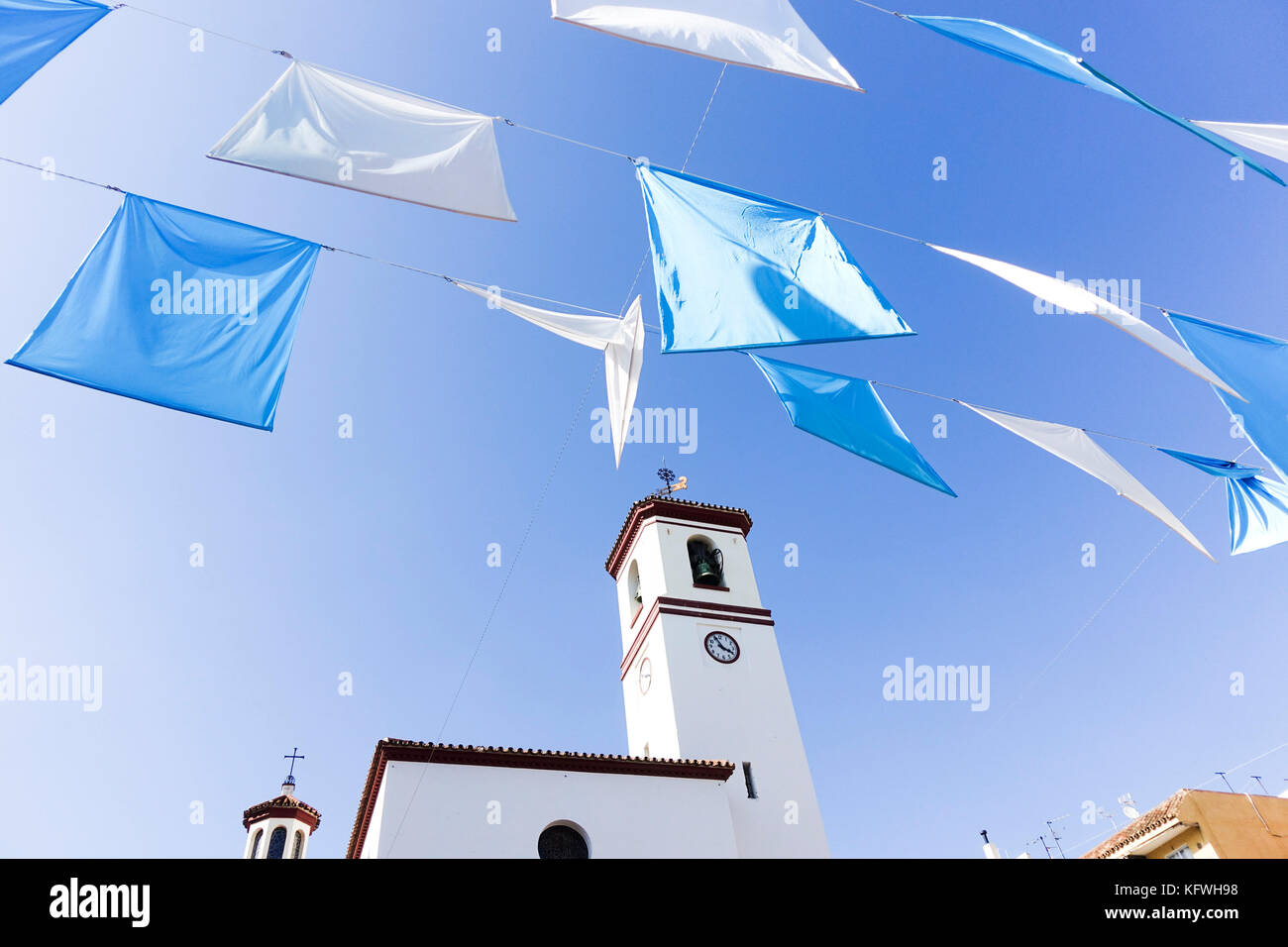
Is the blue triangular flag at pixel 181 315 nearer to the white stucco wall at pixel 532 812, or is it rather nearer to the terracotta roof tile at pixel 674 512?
the white stucco wall at pixel 532 812

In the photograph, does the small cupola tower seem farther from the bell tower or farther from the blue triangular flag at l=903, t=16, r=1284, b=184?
the blue triangular flag at l=903, t=16, r=1284, b=184

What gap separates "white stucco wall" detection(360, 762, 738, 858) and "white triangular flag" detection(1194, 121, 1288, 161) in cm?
1125

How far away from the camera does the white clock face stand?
15523mm

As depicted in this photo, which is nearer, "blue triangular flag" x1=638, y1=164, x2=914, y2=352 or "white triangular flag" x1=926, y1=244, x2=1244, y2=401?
"blue triangular flag" x1=638, y1=164, x2=914, y2=352

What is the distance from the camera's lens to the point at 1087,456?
26.4ft

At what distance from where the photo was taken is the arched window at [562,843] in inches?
469

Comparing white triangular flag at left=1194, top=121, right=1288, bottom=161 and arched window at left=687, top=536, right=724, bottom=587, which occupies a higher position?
arched window at left=687, top=536, right=724, bottom=587

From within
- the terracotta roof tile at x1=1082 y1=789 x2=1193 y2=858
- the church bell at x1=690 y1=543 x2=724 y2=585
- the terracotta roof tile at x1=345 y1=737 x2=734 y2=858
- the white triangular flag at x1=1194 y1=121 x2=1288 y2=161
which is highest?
the church bell at x1=690 y1=543 x2=724 y2=585

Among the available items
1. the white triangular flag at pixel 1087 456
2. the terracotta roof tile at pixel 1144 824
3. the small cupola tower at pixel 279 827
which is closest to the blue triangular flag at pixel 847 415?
the white triangular flag at pixel 1087 456

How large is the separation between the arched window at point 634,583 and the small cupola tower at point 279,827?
1177cm

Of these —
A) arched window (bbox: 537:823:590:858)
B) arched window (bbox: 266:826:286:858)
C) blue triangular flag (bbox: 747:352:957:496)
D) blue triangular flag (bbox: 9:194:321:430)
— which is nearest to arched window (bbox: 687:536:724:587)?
arched window (bbox: 537:823:590:858)

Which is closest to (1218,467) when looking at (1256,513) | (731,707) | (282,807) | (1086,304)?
(1256,513)
